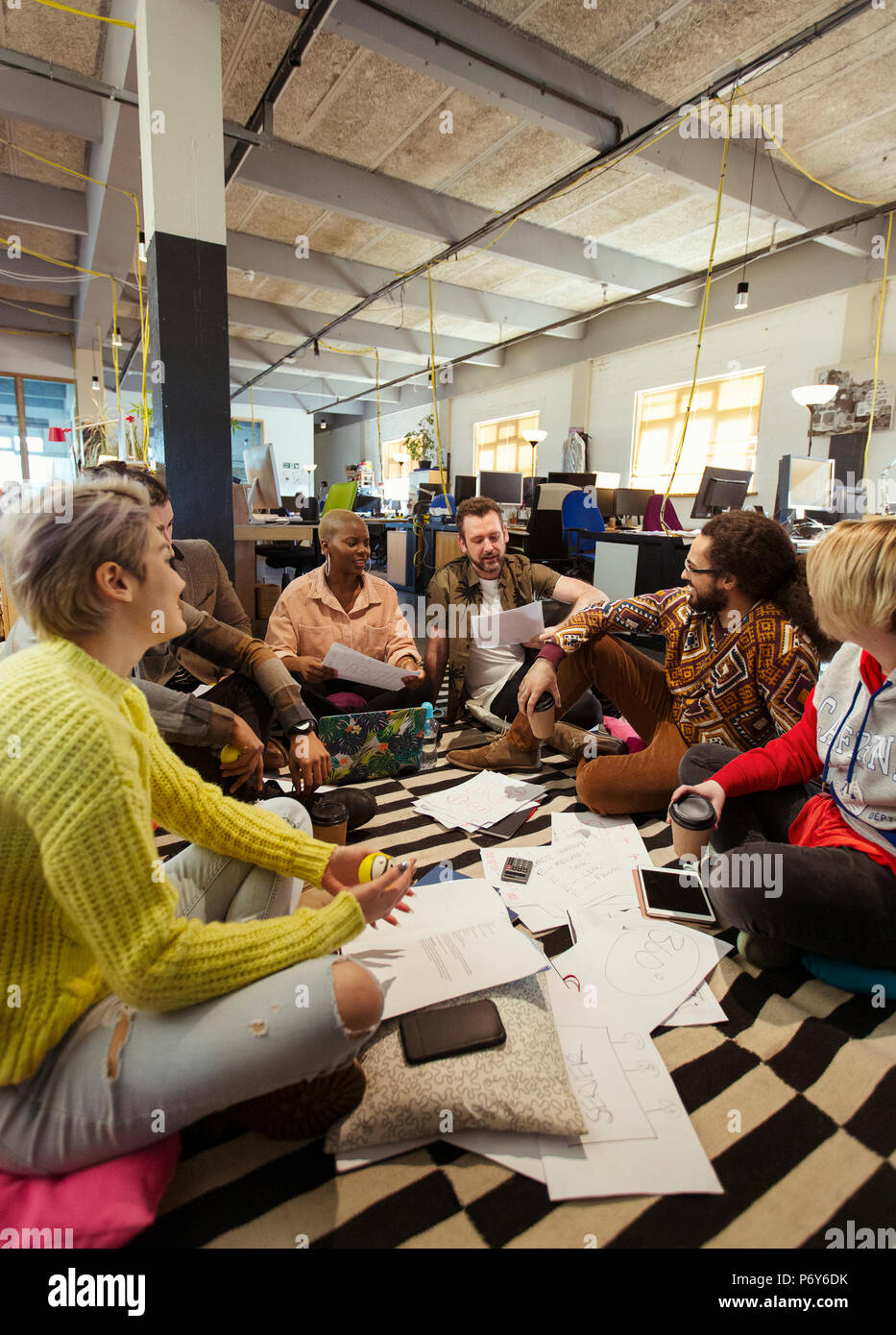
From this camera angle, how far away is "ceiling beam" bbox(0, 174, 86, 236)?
16.1ft

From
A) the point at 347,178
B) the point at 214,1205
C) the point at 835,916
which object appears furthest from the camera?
the point at 347,178

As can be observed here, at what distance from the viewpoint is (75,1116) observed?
696 mm

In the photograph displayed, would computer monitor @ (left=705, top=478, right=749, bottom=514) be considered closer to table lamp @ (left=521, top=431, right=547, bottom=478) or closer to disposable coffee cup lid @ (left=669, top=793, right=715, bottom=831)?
disposable coffee cup lid @ (left=669, top=793, right=715, bottom=831)

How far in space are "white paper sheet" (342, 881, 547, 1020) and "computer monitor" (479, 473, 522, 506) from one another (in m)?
5.61

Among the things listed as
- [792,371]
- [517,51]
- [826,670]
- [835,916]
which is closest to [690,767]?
[826,670]

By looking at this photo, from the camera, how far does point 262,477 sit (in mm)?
4781

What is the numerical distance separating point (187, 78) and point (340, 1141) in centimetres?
364

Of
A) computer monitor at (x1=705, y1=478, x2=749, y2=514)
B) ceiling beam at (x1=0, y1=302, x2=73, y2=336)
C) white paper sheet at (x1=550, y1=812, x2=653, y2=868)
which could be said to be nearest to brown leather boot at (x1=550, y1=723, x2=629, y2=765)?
white paper sheet at (x1=550, y1=812, x2=653, y2=868)

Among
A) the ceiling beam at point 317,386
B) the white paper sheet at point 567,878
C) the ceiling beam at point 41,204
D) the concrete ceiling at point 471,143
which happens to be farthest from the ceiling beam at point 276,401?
the white paper sheet at point 567,878

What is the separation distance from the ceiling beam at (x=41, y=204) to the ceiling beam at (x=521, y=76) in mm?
3174

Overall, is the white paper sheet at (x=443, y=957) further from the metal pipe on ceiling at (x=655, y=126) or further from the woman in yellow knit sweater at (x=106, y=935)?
the metal pipe on ceiling at (x=655, y=126)

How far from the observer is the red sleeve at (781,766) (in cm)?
140

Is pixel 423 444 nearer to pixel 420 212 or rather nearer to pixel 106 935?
pixel 420 212
